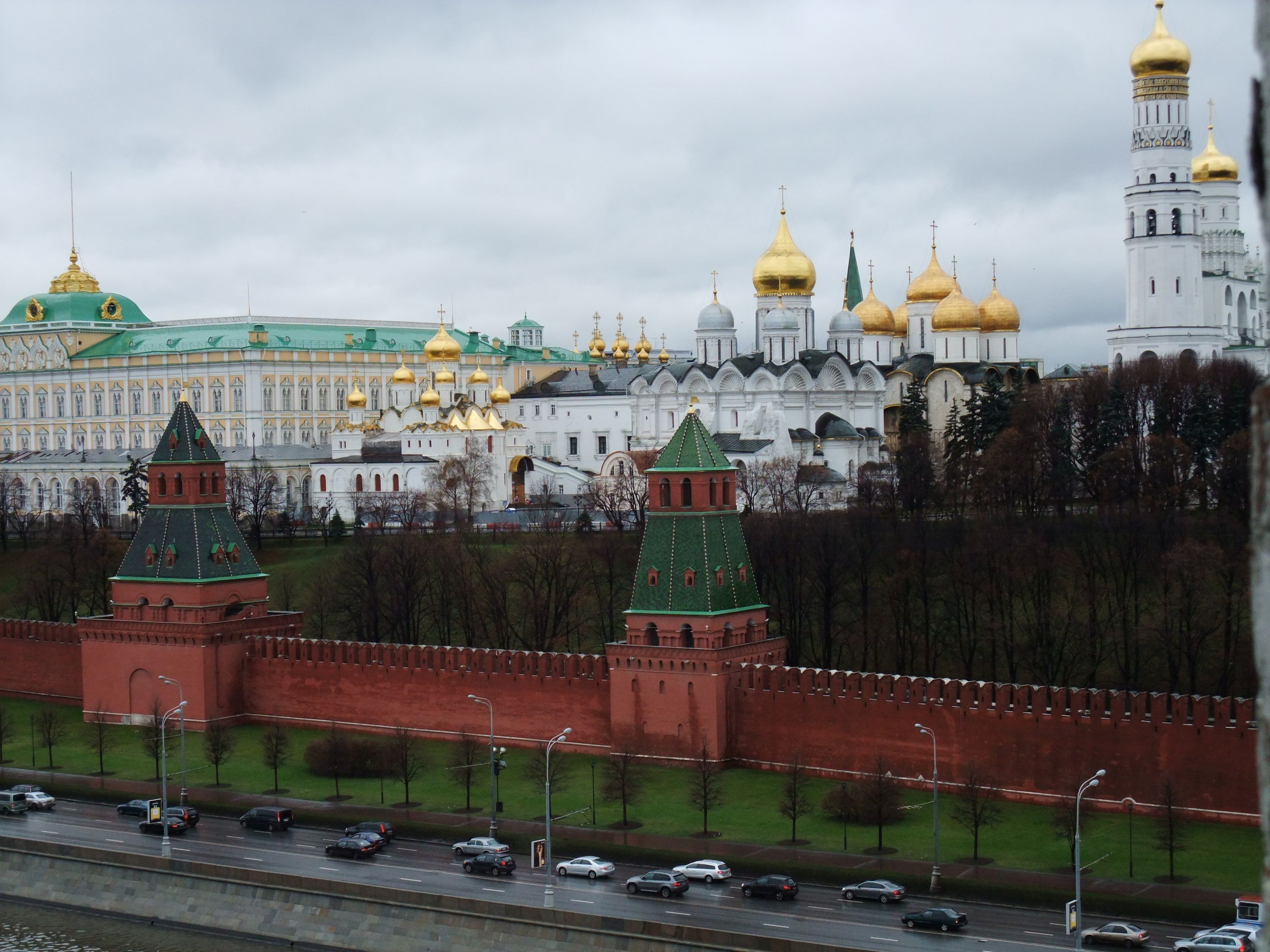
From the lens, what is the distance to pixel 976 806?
2838 centimetres

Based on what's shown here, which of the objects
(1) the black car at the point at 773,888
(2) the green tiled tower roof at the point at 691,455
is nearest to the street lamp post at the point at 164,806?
(1) the black car at the point at 773,888

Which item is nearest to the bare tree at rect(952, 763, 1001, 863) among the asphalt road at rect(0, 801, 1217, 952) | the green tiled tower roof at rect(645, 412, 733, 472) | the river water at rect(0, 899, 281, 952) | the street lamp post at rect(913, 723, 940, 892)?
the street lamp post at rect(913, 723, 940, 892)

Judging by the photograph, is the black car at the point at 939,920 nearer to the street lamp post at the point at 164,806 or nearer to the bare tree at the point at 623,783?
the bare tree at the point at 623,783

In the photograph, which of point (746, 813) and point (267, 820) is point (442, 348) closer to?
point (267, 820)

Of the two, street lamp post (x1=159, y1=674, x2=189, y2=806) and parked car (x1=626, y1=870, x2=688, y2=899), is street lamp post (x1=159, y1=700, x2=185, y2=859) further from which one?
parked car (x1=626, y1=870, x2=688, y2=899)

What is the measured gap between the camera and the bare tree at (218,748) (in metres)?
34.7

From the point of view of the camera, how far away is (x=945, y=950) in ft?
76.6

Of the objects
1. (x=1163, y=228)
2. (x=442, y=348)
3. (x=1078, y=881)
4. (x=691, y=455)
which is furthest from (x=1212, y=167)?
(x=1078, y=881)

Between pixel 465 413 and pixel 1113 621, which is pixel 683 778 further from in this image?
pixel 465 413

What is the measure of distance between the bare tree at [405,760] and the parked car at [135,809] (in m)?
3.96

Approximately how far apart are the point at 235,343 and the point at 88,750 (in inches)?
2294

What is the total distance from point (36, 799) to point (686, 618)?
1122cm

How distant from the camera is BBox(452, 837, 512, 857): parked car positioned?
2836cm

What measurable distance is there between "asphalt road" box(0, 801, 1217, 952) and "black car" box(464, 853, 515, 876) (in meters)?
0.13
